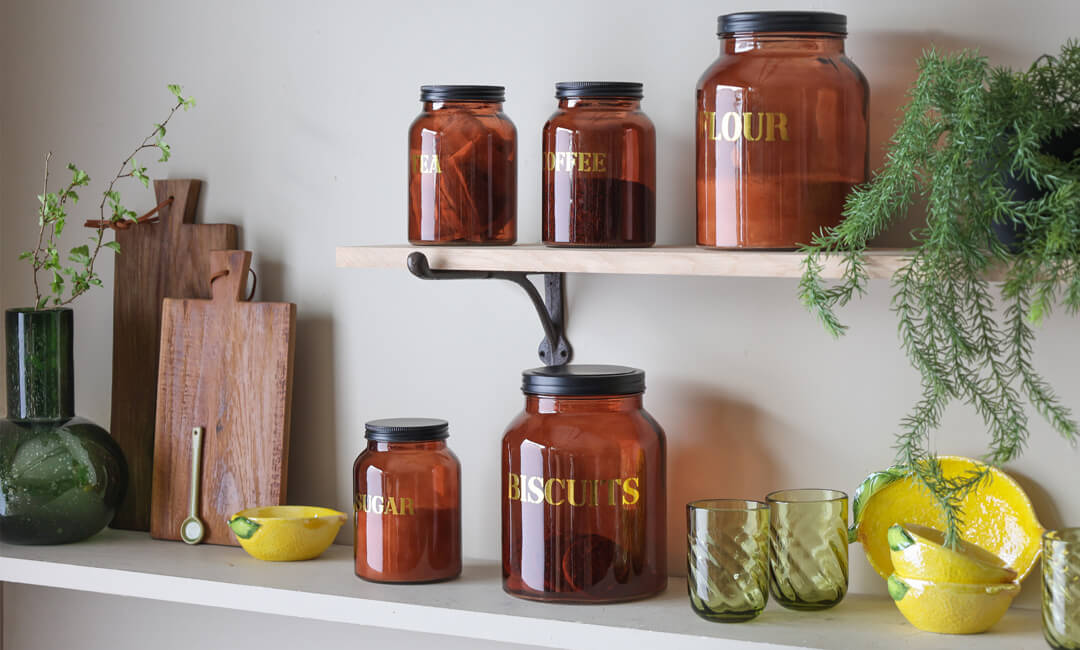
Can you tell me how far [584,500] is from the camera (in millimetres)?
1160

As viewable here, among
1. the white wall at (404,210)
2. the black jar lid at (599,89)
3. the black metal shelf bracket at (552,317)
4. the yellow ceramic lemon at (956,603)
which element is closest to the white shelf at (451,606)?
the yellow ceramic lemon at (956,603)

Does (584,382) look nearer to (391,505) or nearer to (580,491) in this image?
(580,491)

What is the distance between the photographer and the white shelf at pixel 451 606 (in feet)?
3.53

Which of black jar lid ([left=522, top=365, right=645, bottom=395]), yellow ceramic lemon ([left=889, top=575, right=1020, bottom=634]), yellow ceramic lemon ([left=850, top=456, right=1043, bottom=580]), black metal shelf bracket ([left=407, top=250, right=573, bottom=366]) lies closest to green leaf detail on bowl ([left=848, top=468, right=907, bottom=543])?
yellow ceramic lemon ([left=850, top=456, right=1043, bottom=580])

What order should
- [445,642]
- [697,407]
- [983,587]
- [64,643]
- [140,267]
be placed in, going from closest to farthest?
[983,587], [697,407], [445,642], [140,267], [64,643]

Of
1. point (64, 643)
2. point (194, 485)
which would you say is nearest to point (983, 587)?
point (194, 485)

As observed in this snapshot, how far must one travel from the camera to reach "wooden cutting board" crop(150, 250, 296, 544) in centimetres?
140

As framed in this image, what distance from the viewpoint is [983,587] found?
1054mm

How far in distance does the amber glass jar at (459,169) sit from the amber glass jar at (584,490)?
158 millimetres

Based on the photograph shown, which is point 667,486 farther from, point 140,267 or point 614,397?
point 140,267

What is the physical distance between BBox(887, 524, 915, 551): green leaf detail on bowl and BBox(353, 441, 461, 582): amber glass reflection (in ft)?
1.44

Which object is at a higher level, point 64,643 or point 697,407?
point 697,407

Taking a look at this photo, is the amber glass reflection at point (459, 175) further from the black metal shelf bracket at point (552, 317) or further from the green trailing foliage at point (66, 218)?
the green trailing foliage at point (66, 218)

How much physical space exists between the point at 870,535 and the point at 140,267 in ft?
3.00
